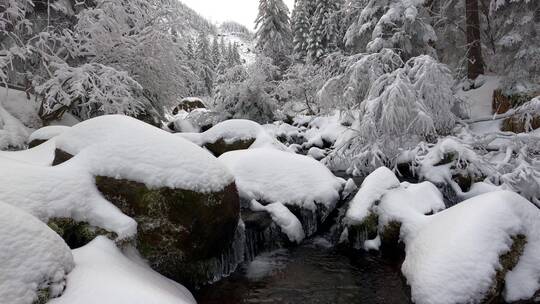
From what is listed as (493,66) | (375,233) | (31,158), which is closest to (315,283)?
(375,233)

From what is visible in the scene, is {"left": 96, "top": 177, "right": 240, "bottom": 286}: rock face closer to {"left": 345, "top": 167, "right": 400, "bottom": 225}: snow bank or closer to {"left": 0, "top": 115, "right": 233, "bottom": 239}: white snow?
{"left": 0, "top": 115, "right": 233, "bottom": 239}: white snow

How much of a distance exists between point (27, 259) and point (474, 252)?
16.1 feet

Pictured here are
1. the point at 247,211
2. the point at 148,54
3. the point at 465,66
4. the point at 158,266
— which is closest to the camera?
the point at 158,266

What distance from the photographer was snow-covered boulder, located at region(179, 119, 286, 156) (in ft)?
35.4

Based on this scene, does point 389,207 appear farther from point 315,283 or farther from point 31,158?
point 31,158

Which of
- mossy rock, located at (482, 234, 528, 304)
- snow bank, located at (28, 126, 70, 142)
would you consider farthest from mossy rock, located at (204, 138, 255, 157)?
mossy rock, located at (482, 234, 528, 304)

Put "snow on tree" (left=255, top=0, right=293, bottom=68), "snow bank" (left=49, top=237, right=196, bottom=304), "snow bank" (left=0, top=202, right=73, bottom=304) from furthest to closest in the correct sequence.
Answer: "snow on tree" (left=255, top=0, right=293, bottom=68), "snow bank" (left=49, top=237, right=196, bottom=304), "snow bank" (left=0, top=202, right=73, bottom=304)

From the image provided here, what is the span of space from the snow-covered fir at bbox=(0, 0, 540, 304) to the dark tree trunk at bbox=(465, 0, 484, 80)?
8 cm

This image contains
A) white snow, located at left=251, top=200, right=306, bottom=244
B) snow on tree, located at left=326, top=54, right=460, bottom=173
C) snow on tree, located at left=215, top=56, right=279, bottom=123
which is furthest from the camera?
snow on tree, located at left=215, top=56, right=279, bottom=123

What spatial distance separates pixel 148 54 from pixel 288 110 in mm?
11414

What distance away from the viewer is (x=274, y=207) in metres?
7.16

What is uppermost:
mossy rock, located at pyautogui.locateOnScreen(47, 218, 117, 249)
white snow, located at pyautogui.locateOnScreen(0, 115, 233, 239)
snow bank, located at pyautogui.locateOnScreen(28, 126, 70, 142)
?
white snow, located at pyautogui.locateOnScreen(0, 115, 233, 239)

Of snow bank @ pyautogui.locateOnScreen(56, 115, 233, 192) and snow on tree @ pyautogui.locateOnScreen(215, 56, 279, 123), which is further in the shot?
snow on tree @ pyautogui.locateOnScreen(215, 56, 279, 123)

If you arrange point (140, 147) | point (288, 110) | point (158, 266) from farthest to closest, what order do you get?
point (288, 110), point (140, 147), point (158, 266)
